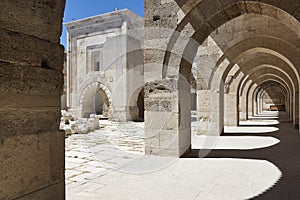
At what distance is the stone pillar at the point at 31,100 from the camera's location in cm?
146

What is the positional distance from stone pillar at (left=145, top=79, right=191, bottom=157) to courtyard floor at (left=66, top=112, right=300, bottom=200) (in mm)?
256

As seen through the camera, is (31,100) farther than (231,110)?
No

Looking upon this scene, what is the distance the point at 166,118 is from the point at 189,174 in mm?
1292

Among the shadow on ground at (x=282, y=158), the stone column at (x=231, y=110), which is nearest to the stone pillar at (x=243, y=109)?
the stone column at (x=231, y=110)

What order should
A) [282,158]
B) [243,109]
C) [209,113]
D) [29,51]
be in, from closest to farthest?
[29,51], [282,158], [209,113], [243,109]

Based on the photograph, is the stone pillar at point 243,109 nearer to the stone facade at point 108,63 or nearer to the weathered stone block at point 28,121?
the stone facade at point 108,63

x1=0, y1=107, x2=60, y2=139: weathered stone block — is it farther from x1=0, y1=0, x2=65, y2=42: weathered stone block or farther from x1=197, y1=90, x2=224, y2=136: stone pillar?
x1=197, y1=90, x2=224, y2=136: stone pillar

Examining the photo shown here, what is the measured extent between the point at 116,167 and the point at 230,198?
1.89 meters

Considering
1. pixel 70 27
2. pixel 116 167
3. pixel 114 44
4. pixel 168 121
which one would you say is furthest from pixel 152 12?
pixel 70 27

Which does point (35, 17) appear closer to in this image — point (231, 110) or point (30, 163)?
point (30, 163)

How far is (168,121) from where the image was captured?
4.29 metres

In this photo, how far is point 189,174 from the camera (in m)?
3.28

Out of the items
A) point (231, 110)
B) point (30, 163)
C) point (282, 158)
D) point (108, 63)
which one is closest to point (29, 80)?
point (30, 163)

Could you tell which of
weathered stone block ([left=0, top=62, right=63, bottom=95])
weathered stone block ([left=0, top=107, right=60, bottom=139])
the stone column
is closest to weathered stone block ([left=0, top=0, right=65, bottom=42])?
weathered stone block ([left=0, top=62, right=63, bottom=95])
